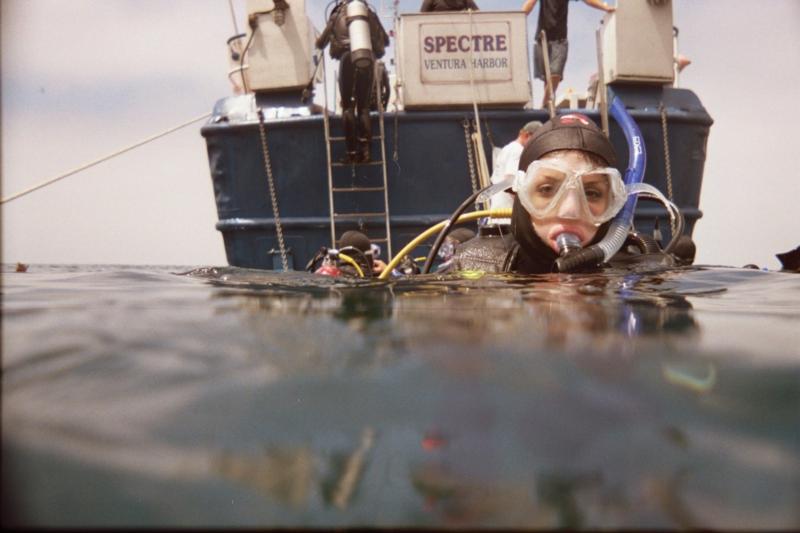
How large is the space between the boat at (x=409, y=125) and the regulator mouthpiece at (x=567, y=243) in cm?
328

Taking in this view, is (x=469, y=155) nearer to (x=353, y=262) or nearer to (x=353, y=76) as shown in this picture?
(x=353, y=76)

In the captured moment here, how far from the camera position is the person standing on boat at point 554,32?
19.1 ft

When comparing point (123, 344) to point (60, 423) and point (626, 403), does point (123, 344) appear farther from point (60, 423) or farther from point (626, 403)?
point (626, 403)

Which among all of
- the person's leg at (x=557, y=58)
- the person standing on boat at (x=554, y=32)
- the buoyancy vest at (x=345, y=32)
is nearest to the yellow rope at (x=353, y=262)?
the buoyancy vest at (x=345, y=32)

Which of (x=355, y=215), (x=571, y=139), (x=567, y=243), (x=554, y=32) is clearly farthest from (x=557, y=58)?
(x=567, y=243)

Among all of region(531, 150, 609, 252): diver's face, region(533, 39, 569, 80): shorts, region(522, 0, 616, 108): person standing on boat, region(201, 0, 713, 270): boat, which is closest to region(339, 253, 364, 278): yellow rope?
region(531, 150, 609, 252): diver's face

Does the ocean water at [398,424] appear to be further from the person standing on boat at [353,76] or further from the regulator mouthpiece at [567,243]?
the person standing on boat at [353,76]

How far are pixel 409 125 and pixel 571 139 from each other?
348 cm

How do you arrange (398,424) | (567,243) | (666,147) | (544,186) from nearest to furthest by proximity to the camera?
(398,424) < (567,243) < (544,186) < (666,147)

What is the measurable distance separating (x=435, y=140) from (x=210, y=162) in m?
2.43

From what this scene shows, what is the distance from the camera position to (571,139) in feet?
8.03

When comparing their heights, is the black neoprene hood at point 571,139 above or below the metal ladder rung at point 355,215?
above

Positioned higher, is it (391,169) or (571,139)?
(391,169)

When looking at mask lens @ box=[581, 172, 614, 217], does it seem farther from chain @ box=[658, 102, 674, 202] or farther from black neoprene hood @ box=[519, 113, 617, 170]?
chain @ box=[658, 102, 674, 202]
